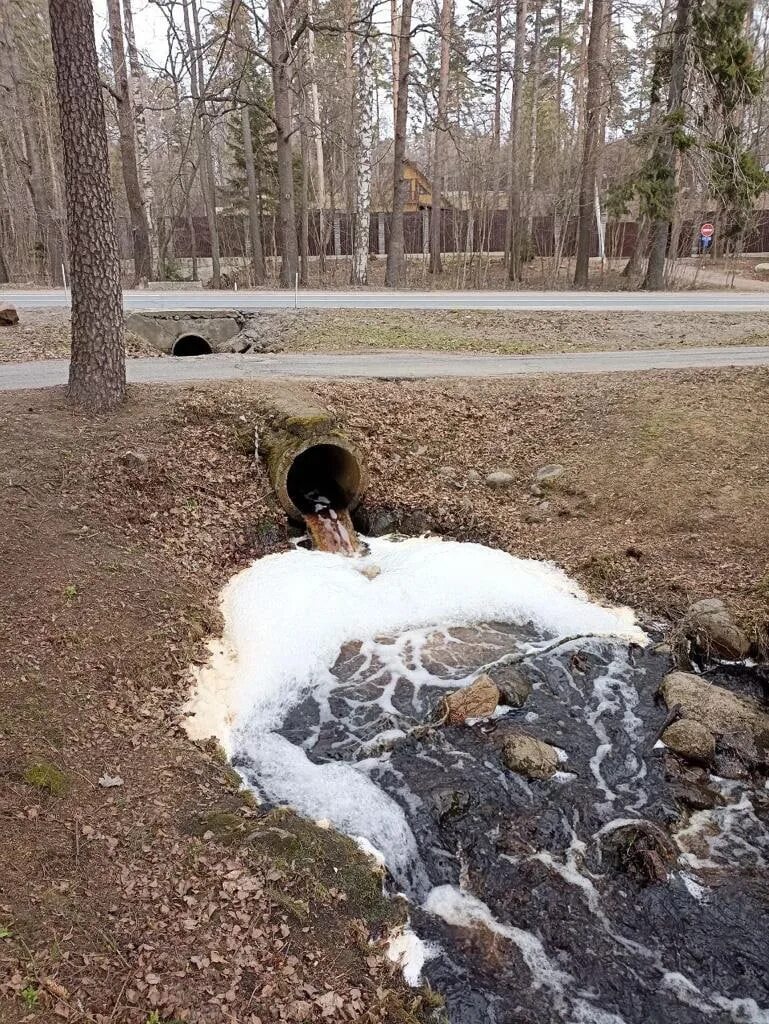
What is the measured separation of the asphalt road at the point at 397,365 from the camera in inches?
450

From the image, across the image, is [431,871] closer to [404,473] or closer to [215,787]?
[215,787]

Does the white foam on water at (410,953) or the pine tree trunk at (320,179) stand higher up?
the pine tree trunk at (320,179)

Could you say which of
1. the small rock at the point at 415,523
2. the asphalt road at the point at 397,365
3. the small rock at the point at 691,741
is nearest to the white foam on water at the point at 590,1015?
the small rock at the point at 691,741

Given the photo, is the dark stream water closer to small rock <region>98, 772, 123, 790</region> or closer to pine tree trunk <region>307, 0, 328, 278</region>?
small rock <region>98, 772, 123, 790</region>

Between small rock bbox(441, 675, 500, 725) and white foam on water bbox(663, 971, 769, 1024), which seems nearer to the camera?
white foam on water bbox(663, 971, 769, 1024)

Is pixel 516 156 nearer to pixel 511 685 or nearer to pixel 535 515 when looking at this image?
pixel 535 515

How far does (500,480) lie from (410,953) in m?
7.06

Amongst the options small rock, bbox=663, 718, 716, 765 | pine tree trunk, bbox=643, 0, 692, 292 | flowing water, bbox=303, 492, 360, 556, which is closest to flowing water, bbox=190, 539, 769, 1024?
small rock, bbox=663, 718, 716, 765

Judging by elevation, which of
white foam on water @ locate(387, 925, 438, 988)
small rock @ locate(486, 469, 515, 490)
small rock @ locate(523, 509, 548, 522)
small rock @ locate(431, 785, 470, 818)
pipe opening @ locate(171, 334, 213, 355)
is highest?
pipe opening @ locate(171, 334, 213, 355)

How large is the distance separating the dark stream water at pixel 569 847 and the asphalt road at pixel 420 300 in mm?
12357

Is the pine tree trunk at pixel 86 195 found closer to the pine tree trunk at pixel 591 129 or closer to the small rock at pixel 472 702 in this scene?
the small rock at pixel 472 702

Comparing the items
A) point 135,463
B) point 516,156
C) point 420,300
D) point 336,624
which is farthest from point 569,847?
point 516,156

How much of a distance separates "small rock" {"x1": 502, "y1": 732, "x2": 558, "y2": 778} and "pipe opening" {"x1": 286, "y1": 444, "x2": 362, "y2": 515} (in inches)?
191

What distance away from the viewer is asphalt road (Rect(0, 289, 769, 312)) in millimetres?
17219
